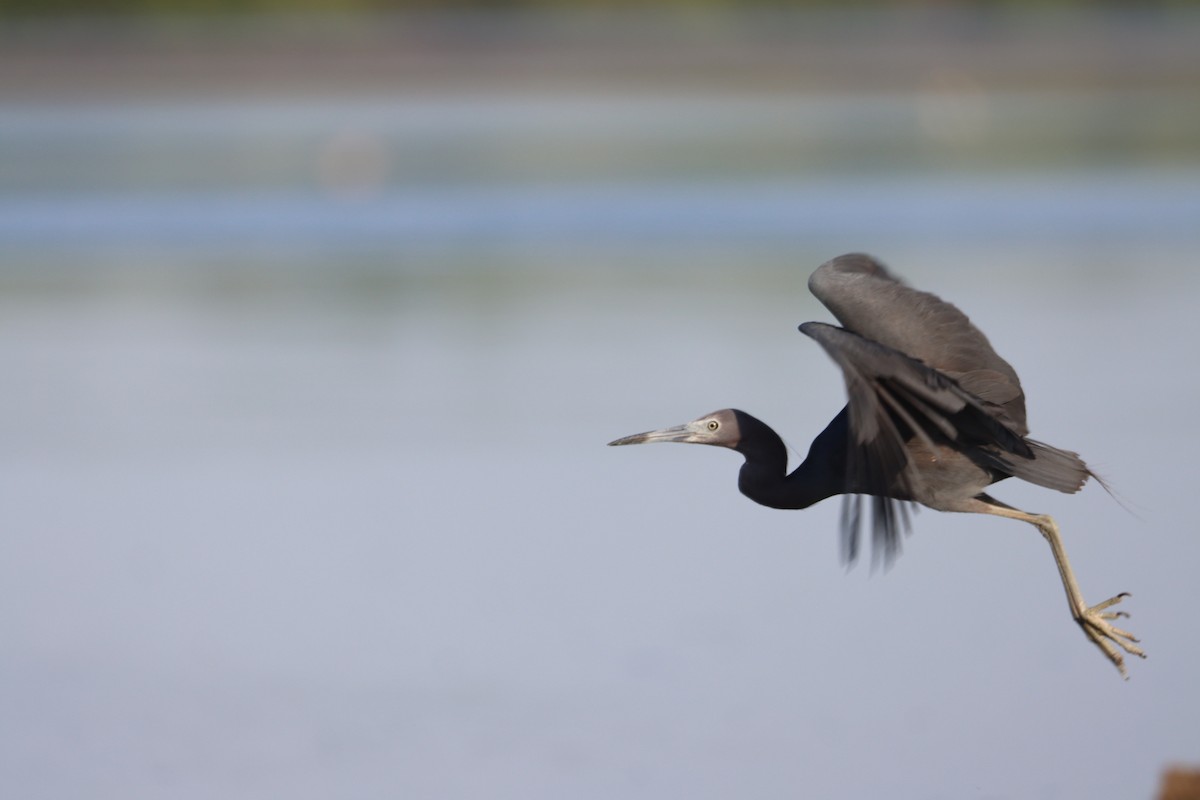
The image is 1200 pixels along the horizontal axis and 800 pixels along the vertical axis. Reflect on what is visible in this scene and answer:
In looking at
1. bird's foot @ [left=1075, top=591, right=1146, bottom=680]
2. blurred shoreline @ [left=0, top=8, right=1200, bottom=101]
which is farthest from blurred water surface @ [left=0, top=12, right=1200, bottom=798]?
blurred shoreline @ [left=0, top=8, right=1200, bottom=101]

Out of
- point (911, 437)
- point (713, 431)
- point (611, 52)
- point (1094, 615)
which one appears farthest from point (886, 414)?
point (611, 52)

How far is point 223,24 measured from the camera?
130 feet

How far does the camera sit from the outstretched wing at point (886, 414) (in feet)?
16.2

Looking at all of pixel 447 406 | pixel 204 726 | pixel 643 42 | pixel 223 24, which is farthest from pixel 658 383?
pixel 223 24

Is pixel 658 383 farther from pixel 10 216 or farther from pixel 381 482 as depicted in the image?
pixel 10 216

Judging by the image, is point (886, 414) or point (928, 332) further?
point (928, 332)

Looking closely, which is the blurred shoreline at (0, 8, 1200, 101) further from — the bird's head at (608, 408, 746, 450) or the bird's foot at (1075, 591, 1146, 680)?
the bird's foot at (1075, 591, 1146, 680)

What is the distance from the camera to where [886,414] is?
16.5 ft

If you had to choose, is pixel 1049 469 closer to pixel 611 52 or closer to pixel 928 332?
pixel 928 332

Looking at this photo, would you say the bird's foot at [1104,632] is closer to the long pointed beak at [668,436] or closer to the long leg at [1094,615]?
the long leg at [1094,615]

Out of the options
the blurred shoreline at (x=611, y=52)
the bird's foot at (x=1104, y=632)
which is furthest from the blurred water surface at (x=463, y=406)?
the blurred shoreline at (x=611, y=52)

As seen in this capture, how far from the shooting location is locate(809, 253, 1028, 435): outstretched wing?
5.77 m

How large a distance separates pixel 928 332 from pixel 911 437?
0.39 meters

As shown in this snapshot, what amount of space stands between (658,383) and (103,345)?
396cm
